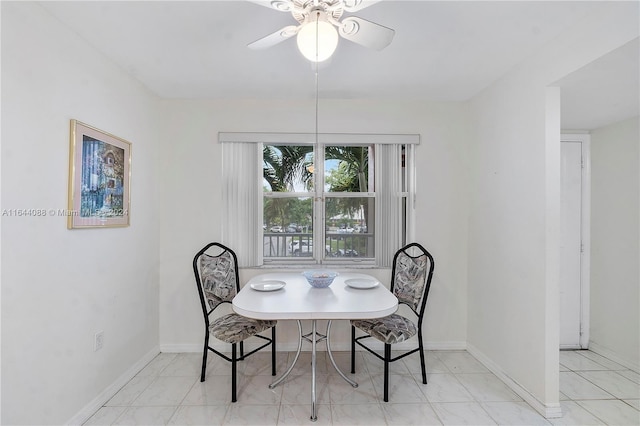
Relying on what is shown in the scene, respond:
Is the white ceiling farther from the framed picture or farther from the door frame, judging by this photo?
the framed picture

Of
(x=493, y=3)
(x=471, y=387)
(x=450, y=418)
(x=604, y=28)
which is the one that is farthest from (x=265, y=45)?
(x=471, y=387)

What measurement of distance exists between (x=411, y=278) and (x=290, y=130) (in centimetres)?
181

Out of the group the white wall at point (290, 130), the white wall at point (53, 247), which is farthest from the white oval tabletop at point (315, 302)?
the white wall at point (53, 247)

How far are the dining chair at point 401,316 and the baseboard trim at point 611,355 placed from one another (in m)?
1.82

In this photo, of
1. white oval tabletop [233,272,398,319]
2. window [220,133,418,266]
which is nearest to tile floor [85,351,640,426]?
white oval tabletop [233,272,398,319]

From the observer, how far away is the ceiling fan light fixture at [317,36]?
54.1 inches

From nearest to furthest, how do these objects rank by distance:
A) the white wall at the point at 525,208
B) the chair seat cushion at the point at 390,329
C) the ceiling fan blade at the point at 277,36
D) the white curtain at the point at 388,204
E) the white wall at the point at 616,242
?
the ceiling fan blade at the point at 277,36
the white wall at the point at 525,208
the chair seat cushion at the point at 390,329
the white wall at the point at 616,242
the white curtain at the point at 388,204

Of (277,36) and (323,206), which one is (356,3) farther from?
(323,206)

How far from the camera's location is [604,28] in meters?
1.64

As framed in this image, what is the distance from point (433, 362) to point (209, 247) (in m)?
2.32

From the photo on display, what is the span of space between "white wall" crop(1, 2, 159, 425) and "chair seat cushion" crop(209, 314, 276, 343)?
79 centimetres

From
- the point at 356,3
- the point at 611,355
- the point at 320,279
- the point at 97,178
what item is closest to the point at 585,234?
the point at 611,355

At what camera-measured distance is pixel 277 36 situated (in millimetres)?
1565

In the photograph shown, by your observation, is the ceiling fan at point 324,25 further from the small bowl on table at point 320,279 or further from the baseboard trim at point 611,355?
the baseboard trim at point 611,355
